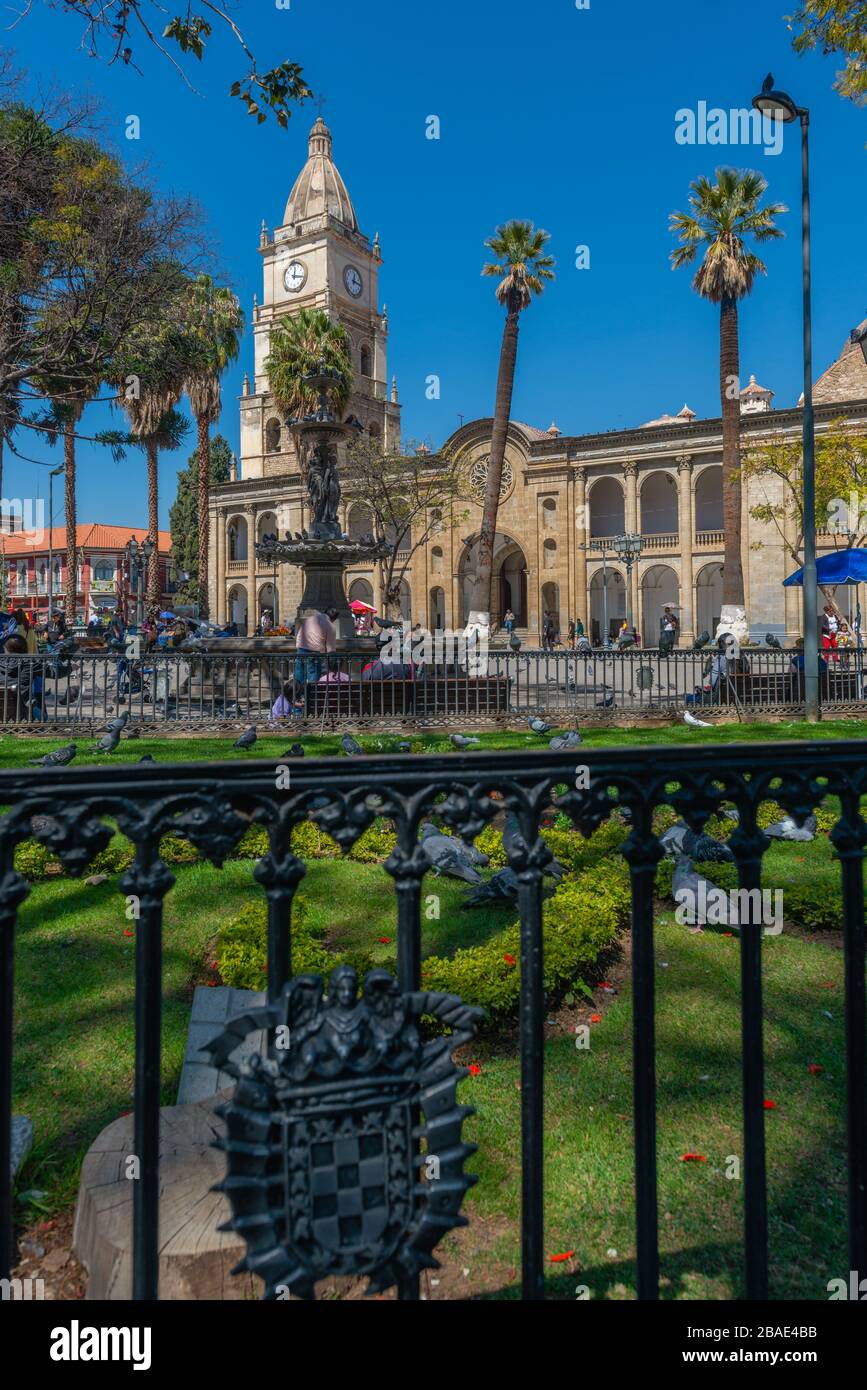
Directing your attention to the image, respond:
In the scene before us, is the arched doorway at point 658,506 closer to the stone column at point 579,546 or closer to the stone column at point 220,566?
the stone column at point 579,546

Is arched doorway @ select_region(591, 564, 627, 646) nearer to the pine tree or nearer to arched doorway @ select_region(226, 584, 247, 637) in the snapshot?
arched doorway @ select_region(226, 584, 247, 637)

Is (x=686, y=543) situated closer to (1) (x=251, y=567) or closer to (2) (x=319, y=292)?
(1) (x=251, y=567)

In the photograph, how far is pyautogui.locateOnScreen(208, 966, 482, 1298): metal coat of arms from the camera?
138 cm

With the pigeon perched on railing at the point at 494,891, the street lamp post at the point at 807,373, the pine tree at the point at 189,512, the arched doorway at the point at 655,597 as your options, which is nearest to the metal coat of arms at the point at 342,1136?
the pigeon perched on railing at the point at 494,891

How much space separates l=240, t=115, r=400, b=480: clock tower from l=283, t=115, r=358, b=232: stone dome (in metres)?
0.07

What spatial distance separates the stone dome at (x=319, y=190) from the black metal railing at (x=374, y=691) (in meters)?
53.9

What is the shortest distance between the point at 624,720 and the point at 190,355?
33.3 feet

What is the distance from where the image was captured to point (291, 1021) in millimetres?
1434

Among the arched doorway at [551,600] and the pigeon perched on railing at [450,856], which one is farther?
the arched doorway at [551,600]

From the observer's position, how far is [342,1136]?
1.43 metres

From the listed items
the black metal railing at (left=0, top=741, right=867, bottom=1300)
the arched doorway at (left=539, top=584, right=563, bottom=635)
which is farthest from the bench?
the arched doorway at (left=539, top=584, right=563, bottom=635)

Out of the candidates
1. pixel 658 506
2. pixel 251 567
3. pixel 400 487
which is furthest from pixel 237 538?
pixel 658 506

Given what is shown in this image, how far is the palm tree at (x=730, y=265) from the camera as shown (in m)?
27.2

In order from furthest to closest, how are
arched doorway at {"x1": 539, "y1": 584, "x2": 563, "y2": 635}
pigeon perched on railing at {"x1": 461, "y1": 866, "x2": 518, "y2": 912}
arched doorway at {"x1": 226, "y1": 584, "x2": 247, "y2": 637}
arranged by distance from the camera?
arched doorway at {"x1": 226, "y1": 584, "x2": 247, "y2": 637} < arched doorway at {"x1": 539, "y1": 584, "x2": 563, "y2": 635} < pigeon perched on railing at {"x1": 461, "y1": 866, "x2": 518, "y2": 912}
